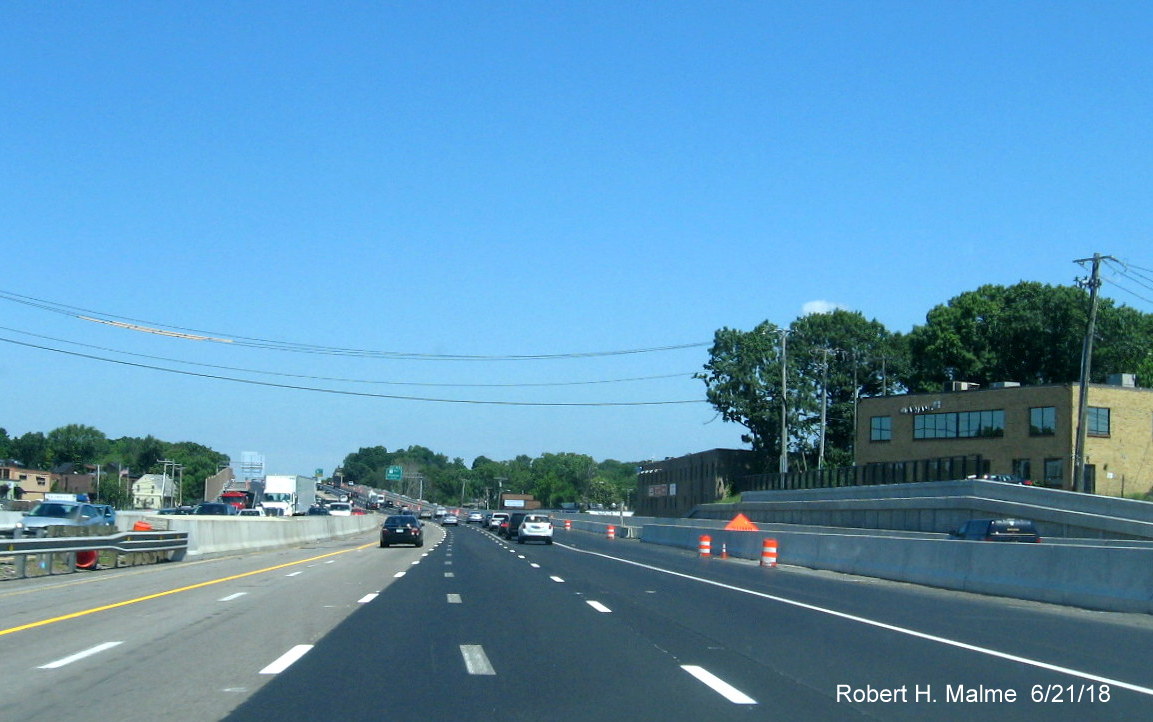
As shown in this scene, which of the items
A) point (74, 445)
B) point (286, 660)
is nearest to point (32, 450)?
point (74, 445)

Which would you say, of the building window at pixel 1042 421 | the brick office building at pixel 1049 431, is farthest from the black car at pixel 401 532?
the building window at pixel 1042 421

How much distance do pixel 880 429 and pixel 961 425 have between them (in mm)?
9297

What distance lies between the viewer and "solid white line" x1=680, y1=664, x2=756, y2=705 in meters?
10.2

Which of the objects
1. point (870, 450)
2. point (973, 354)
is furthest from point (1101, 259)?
point (973, 354)

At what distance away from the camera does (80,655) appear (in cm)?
1275

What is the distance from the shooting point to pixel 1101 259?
180ft

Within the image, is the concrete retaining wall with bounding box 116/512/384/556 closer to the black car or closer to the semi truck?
the black car

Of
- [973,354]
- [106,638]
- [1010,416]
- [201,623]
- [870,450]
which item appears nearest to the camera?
[106,638]

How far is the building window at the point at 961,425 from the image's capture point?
70.6 meters

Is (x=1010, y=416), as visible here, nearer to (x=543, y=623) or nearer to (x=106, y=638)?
(x=543, y=623)

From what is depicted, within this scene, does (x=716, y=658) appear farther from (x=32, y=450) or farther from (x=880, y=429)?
(x=32, y=450)

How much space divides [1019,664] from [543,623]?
6.71 metres

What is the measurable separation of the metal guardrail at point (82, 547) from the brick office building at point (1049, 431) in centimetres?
4378

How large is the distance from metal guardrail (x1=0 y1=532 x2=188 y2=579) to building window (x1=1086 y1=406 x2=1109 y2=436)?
50169 millimetres
